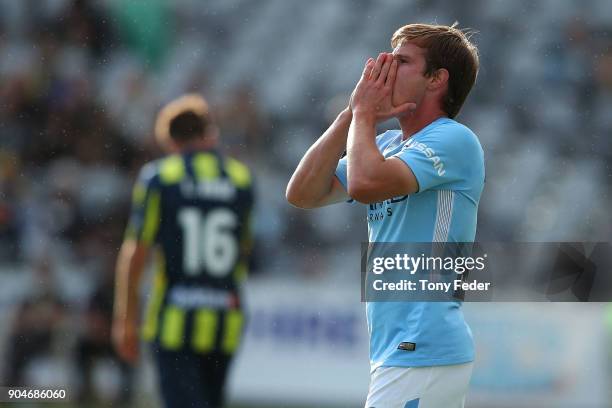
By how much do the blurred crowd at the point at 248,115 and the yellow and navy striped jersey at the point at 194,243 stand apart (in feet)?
8.49

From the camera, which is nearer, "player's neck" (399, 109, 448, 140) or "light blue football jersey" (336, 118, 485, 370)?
"light blue football jersey" (336, 118, 485, 370)

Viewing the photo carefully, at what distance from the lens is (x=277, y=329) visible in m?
7.44

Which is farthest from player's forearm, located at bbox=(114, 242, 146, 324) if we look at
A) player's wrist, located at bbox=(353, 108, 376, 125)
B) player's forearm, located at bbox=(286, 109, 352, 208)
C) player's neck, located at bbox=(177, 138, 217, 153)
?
player's wrist, located at bbox=(353, 108, 376, 125)

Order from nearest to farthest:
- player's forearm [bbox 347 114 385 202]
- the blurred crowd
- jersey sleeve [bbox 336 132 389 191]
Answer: player's forearm [bbox 347 114 385 202], jersey sleeve [bbox 336 132 389 191], the blurred crowd

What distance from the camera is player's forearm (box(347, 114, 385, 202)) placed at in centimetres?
265

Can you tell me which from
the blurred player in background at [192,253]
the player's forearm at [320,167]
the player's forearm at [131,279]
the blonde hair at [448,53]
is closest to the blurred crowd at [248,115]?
the player's forearm at [131,279]

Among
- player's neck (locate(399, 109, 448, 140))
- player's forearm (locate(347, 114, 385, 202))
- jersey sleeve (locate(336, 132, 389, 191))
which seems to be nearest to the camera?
player's forearm (locate(347, 114, 385, 202))

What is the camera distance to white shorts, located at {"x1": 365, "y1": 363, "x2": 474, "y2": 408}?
2.69 meters

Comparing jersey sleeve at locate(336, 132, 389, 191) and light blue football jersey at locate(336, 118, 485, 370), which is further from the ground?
jersey sleeve at locate(336, 132, 389, 191)

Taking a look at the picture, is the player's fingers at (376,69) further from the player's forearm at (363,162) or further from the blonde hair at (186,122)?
the blonde hair at (186,122)

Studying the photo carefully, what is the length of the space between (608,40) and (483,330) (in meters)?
3.46

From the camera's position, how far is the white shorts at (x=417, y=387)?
269 centimetres

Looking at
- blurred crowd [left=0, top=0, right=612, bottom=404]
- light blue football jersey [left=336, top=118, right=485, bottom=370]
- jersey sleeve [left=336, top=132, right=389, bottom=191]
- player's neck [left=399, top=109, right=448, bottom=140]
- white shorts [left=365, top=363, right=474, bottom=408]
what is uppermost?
blurred crowd [left=0, top=0, right=612, bottom=404]

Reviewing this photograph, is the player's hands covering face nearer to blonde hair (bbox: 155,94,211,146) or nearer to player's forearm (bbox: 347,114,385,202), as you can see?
player's forearm (bbox: 347,114,385,202)
